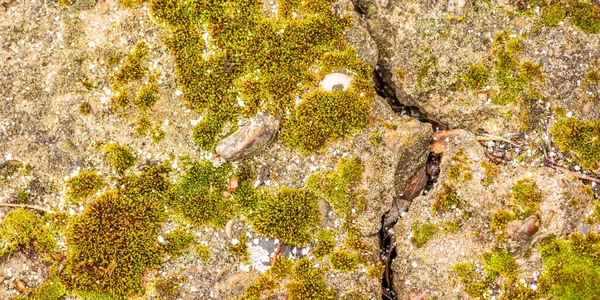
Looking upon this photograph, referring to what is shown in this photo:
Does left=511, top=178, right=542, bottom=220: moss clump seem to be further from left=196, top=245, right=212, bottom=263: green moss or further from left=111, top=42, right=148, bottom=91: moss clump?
left=111, top=42, right=148, bottom=91: moss clump

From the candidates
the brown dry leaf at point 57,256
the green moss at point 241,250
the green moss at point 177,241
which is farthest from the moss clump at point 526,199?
the brown dry leaf at point 57,256

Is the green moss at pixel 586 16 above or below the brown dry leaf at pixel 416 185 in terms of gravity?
above

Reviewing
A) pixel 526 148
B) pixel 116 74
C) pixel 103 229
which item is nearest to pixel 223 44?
pixel 116 74

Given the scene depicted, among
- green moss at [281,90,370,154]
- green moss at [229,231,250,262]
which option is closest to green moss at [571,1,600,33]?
green moss at [281,90,370,154]

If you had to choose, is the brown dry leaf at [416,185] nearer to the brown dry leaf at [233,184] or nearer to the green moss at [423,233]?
the green moss at [423,233]

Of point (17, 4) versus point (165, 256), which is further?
point (17, 4)

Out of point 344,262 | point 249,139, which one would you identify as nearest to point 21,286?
point 249,139

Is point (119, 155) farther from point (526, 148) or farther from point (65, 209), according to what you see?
point (526, 148)
